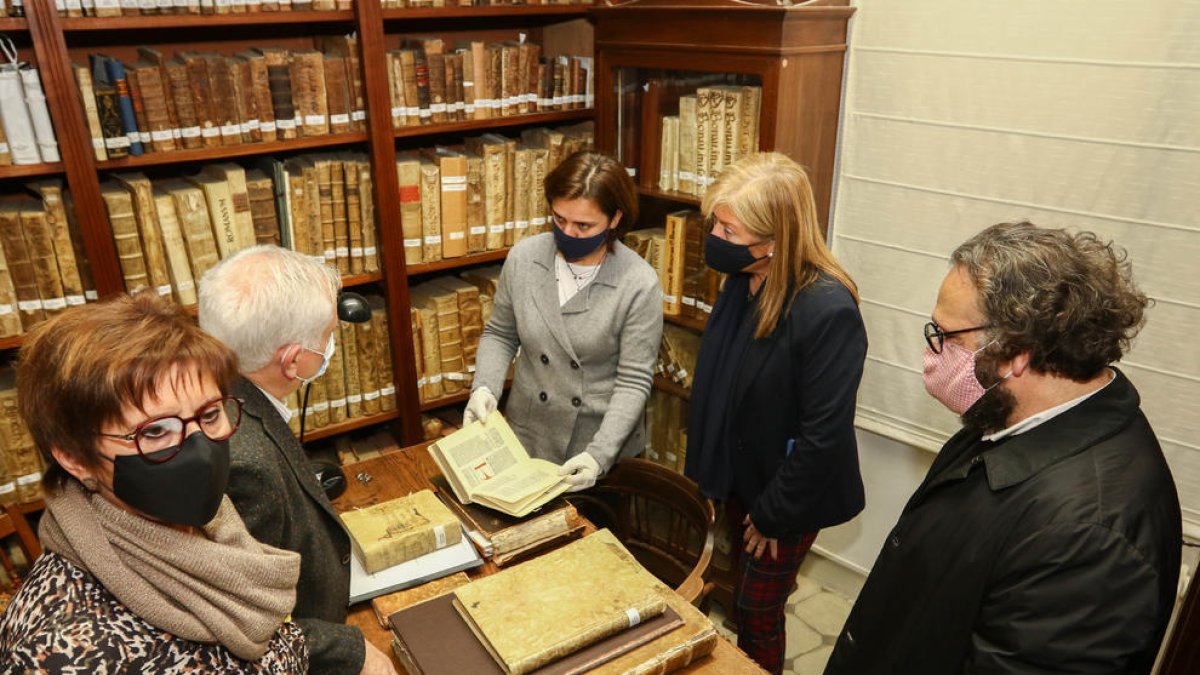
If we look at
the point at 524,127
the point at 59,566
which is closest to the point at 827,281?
the point at 59,566

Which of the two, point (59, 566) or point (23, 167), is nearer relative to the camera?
point (59, 566)

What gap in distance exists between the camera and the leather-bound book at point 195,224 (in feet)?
8.71

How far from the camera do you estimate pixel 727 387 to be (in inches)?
90.0

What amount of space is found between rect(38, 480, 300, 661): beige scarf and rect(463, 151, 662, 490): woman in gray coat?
3.84ft

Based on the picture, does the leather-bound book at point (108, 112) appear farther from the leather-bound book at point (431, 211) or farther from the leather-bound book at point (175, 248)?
the leather-bound book at point (431, 211)

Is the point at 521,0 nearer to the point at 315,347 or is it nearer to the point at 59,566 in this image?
the point at 315,347

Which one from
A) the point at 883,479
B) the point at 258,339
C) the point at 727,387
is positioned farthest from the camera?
the point at 883,479

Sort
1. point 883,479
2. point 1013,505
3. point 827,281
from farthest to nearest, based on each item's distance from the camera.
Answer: point 883,479 → point 827,281 → point 1013,505

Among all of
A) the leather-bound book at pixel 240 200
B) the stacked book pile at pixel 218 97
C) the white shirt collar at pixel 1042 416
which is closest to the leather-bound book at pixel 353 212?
the stacked book pile at pixel 218 97

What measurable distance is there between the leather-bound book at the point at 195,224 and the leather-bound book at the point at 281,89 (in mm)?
365

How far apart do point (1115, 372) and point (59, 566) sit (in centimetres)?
176

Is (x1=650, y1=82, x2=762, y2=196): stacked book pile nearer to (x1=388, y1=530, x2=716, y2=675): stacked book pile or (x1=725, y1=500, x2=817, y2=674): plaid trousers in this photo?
(x1=725, y1=500, x2=817, y2=674): plaid trousers

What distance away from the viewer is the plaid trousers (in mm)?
2301

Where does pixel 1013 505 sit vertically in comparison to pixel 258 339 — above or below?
below
